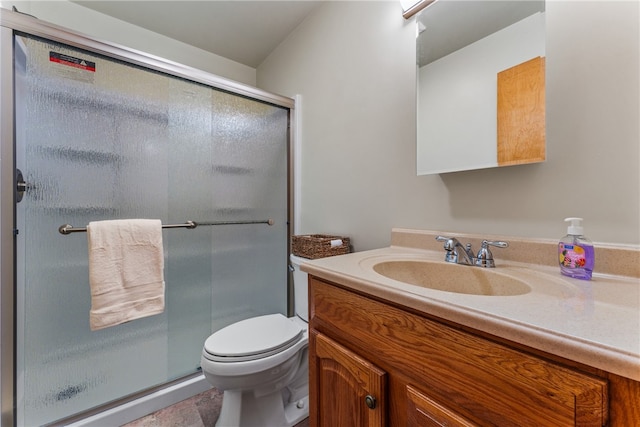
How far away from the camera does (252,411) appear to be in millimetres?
1175

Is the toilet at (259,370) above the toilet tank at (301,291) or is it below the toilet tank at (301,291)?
below

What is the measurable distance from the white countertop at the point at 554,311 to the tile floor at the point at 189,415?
1.11 meters

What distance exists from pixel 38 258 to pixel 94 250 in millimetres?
249

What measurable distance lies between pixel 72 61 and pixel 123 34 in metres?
0.79

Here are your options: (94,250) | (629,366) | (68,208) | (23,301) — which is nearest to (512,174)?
(629,366)

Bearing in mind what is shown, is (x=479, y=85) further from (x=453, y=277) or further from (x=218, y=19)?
(x=218, y=19)

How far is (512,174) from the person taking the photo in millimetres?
852

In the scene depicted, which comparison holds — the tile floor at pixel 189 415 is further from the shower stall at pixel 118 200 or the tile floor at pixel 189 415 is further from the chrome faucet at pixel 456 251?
the chrome faucet at pixel 456 251

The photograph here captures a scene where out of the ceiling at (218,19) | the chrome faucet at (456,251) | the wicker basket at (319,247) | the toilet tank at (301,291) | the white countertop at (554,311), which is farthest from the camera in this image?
the ceiling at (218,19)

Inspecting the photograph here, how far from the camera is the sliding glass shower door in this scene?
3.65ft

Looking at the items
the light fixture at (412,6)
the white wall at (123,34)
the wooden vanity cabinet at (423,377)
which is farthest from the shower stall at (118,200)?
the wooden vanity cabinet at (423,377)

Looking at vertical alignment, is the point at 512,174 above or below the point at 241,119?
below

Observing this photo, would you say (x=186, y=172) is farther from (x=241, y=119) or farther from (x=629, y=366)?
(x=629, y=366)

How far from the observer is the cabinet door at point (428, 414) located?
0.49 metres
